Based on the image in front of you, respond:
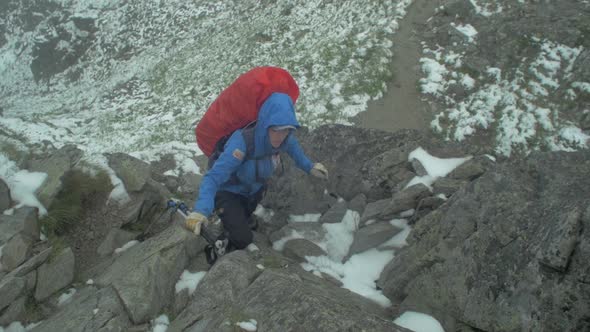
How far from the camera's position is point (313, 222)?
6.00 meters

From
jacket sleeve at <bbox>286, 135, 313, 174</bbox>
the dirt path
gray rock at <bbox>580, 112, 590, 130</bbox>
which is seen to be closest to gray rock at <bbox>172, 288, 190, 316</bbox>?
jacket sleeve at <bbox>286, 135, 313, 174</bbox>

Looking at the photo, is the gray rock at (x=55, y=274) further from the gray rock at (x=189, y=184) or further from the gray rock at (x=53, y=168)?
the gray rock at (x=189, y=184)

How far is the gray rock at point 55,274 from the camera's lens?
471 cm

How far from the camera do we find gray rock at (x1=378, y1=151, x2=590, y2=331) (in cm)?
311

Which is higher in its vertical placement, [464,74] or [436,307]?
[436,307]

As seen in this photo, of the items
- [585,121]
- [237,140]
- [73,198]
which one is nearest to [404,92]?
[585,121]

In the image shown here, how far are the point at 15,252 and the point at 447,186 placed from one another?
538 centimetres

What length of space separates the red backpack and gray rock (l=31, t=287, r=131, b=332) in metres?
2.01

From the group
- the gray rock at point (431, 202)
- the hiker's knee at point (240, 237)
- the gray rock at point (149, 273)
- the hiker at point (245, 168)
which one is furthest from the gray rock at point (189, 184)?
the gray rock at point (431, 202)

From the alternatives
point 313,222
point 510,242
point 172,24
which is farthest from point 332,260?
point 172,24

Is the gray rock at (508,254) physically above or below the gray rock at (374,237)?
above

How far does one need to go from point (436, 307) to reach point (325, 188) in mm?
3095

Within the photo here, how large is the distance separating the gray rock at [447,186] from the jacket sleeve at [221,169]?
2691 mm

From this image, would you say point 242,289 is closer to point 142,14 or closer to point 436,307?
point 436,307
